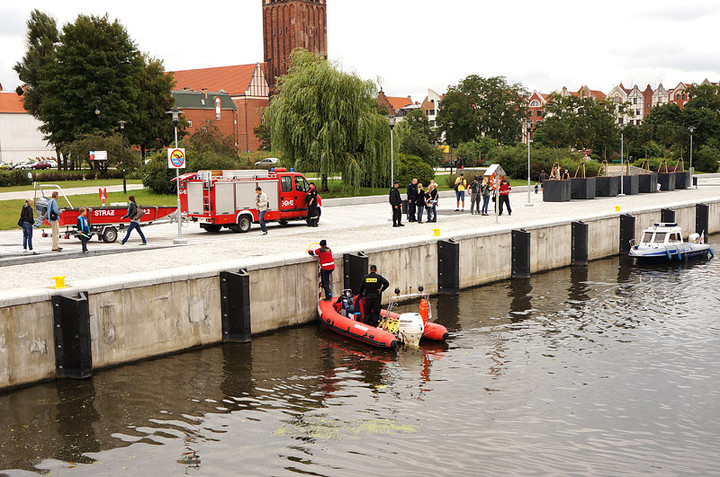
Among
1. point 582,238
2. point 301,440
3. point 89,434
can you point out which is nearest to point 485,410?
point 301,440

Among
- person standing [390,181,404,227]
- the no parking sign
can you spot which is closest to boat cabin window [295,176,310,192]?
person standing [390,181,404,227]

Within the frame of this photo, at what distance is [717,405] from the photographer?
13508mm

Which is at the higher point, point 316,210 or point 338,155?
point 338,155

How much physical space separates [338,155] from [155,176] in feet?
36.8

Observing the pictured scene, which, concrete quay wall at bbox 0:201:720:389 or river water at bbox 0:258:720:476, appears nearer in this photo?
river water at bbox 0:258:720:476

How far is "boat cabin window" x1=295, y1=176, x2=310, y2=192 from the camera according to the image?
32.0 m

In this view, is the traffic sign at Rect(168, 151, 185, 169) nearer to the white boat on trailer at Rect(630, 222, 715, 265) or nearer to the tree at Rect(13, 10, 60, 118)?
the white boat on trailer at Rect(630, 222, 715, 265)

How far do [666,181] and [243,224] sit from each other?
36.7 m

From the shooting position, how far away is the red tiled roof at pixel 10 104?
126 metres

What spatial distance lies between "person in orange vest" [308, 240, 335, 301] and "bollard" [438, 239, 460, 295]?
16.9ft

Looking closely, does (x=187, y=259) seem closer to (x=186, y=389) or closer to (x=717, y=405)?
(x=186, y=389)

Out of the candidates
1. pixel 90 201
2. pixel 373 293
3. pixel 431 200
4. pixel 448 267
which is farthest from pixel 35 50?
pixel 373 293

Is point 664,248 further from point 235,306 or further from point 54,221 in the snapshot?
point 54,221

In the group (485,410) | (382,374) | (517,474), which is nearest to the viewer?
(517,474)
